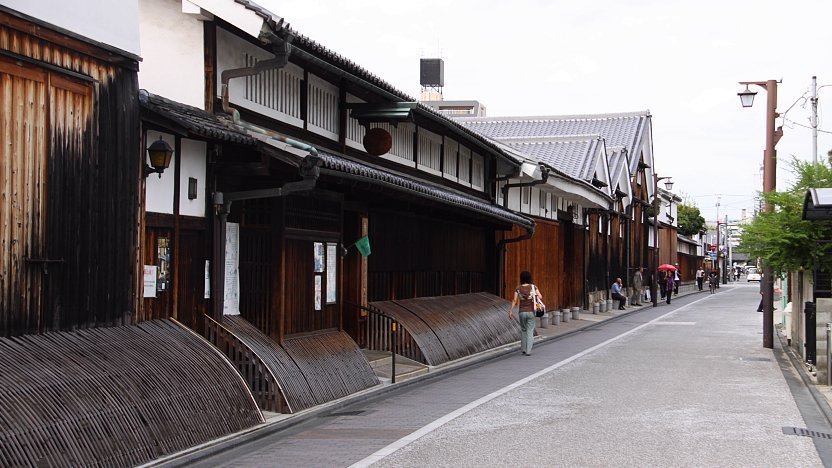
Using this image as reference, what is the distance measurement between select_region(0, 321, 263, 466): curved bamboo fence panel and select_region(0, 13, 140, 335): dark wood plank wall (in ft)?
1.03

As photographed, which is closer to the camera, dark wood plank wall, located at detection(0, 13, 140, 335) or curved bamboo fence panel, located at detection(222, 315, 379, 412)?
dark wood plank wall, located at detection(0, 13, 140, 335)

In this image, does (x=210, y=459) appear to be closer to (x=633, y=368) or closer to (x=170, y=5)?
(x=170, y=5)

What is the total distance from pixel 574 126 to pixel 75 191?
1816 inches

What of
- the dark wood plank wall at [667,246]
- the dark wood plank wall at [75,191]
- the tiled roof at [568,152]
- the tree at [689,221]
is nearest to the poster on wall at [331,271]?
the dark wood plank wall at [75,191]

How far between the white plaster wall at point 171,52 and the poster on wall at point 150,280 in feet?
7.41

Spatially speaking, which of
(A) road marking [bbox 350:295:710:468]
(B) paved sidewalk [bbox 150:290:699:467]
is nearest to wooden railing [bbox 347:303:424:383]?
(B) paved sidewalk [bbox 150:290:699:467]

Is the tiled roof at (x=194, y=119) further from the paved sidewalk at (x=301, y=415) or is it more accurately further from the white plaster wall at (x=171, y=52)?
the paved sidewalk at (x=301, y=415)

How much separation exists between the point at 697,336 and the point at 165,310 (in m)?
19.7

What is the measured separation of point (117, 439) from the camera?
864 centimetres

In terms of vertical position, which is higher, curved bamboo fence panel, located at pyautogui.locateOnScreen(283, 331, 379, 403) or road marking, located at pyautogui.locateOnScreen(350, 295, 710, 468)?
curved bamboo fence panel, located at pyautogui.locateOnScreen(283, 331, 379, 403)

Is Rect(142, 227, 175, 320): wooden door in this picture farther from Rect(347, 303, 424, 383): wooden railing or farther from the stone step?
Rect(347, 303, 424, 383): wooden railing

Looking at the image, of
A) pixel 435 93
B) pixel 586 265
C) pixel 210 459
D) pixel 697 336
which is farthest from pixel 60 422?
pixel 435 93

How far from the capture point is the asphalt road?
31.8 ft

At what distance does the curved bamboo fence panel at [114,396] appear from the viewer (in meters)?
7.80
